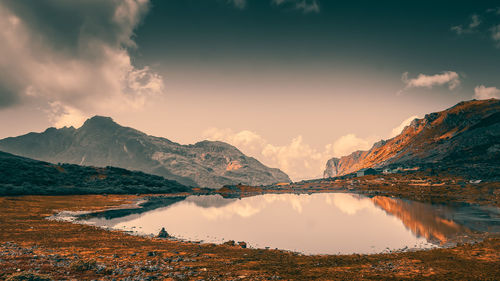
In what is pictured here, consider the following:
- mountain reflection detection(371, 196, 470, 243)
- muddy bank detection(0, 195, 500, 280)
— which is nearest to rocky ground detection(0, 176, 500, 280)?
muddy bank detection(0, 195, 500, 280)

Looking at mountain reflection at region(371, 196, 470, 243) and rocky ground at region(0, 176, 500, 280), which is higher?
rocky ground at region(0, 176, 500, 280)

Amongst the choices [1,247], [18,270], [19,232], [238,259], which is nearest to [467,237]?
[238,259]

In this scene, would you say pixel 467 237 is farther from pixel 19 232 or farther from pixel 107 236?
pixel 19 232

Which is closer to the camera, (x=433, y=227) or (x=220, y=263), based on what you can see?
Answer: (x=220, y=263)

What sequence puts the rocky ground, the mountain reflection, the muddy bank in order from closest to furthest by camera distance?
the rocky ground, the muddy bank, the mountain reflection

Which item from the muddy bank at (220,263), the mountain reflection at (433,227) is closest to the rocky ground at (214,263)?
the muddy bank at (220,263)

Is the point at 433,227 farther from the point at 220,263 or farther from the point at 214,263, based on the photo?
the point at 214,263

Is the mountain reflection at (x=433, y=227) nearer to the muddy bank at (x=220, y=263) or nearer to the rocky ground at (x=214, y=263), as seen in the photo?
the rocky ground at (x=214, y=263)

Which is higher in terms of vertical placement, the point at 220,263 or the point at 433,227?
the point at 220,263

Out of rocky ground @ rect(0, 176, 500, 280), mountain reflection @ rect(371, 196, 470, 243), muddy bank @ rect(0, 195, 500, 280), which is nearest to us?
rocky ground @ rect(0, 176, 500, 280)

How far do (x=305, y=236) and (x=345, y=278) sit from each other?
38.3 metres

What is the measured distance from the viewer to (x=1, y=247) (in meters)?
44.6

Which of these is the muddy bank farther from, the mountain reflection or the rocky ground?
Answer: the mountain reflection

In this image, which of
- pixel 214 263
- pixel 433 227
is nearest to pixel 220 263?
pixel 214 263
